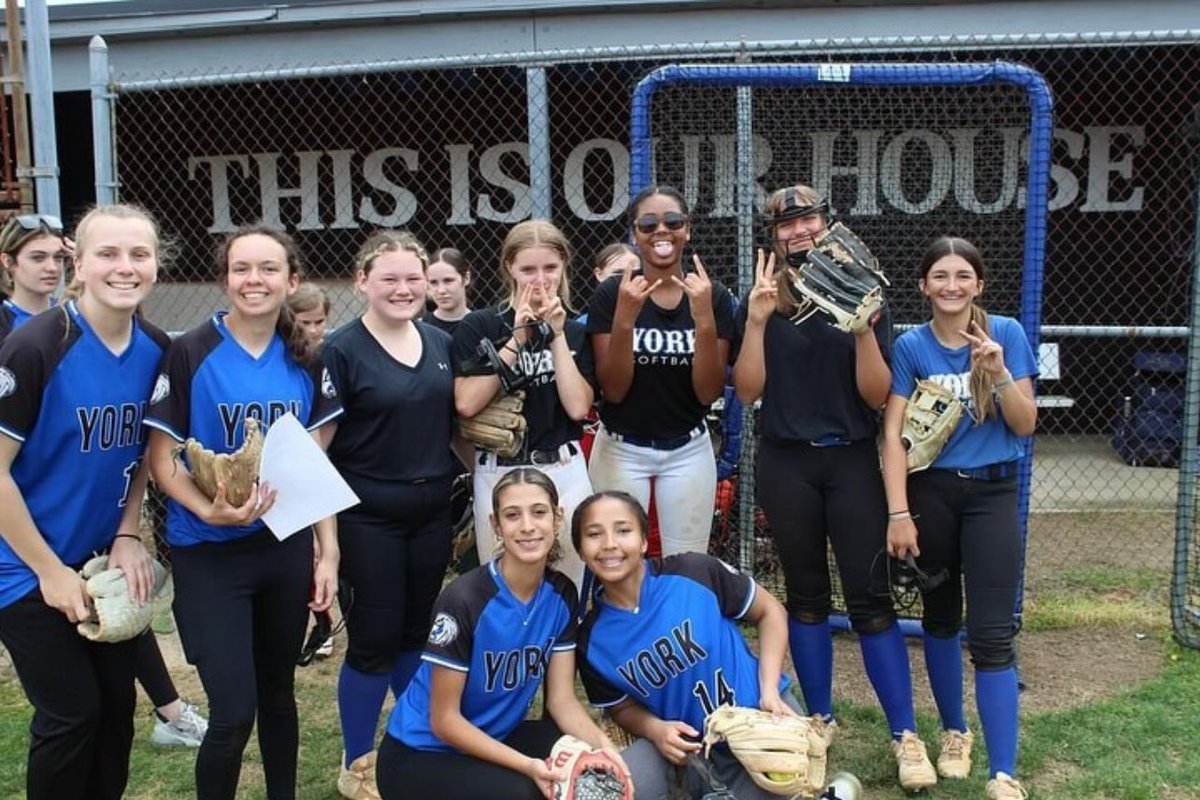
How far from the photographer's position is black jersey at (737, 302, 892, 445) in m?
3.35

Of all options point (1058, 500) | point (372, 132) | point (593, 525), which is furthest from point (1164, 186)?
point (593, 525)

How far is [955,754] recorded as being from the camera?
3.44 metres

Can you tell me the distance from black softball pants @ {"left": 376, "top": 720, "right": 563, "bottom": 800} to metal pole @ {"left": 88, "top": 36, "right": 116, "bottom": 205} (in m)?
2.82

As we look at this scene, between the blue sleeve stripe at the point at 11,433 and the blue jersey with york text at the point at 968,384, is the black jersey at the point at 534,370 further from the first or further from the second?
the blue sleeve stripe at the point at 11,433

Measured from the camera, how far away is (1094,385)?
896cm

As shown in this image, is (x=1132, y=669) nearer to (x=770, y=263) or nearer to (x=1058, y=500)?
(x=770, y=263)

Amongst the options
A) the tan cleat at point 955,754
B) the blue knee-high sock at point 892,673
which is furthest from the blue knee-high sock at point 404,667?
the tan cleat at point 955,754

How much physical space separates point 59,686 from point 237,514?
0.56 meters

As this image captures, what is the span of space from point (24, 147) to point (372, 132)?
396 cm

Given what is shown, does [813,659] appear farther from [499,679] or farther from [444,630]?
[444,630]

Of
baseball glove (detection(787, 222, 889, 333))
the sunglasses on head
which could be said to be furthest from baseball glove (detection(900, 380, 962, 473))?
the sunglasses on head

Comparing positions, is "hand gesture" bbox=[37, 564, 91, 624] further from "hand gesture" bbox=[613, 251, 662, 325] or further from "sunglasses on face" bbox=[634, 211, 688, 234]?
"sunglasses on face" bbox=[634, 211, 688, 234]

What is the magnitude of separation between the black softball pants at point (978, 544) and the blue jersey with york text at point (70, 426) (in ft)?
7.33

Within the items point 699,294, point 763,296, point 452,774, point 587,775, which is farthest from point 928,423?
point 452,774
